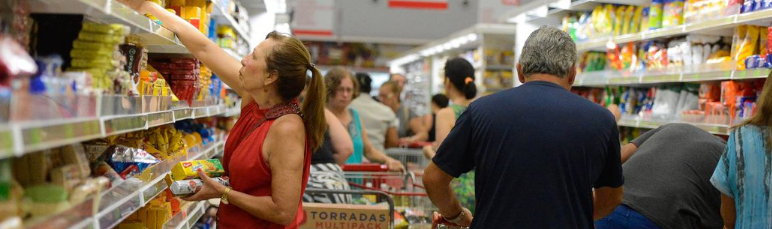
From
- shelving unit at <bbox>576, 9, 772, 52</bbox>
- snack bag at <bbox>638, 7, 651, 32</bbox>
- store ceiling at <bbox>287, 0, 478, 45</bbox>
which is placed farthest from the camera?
store ceiling at <bbox>287, 0, 478, 45</bbox>

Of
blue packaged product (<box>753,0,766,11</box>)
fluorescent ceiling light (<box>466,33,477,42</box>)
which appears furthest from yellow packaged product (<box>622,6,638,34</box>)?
fluorescent ceiling light (<box>466,33,477,42</box>)

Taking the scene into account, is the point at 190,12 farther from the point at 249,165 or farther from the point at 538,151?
the point at 538,151

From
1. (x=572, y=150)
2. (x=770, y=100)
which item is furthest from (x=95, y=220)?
(x=770, y=100)

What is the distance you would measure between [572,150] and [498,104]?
0.26 meters

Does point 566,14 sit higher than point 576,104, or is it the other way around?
point 566,14

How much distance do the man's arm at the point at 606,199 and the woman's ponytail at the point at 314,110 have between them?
0.93m

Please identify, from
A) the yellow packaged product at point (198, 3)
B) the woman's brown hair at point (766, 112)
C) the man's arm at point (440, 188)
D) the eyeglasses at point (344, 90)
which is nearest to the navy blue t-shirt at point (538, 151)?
the man's arm at point (440, 188)

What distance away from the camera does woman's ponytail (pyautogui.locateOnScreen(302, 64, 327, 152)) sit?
8.48 feet

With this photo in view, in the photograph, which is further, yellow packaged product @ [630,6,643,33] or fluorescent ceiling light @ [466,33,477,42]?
fluorescent ceiling light @ [466,33,477,42]

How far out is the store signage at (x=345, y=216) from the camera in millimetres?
3689

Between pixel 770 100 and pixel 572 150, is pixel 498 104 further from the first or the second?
pixel 770 100

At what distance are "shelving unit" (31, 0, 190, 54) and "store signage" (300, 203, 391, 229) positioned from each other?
130 cm

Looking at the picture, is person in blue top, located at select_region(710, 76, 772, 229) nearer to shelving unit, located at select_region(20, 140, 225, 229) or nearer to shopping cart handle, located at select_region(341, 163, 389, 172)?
shelving unit, located at select_region(20, 140, 225, 229)

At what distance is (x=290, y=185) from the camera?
2.41m
